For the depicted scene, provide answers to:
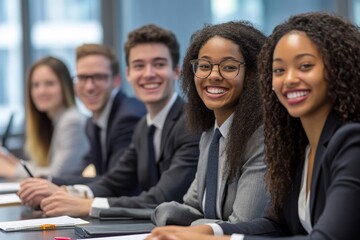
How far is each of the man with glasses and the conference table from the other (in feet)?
2.77

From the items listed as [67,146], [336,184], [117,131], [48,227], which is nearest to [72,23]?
[67,146]

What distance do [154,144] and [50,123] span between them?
147 cm

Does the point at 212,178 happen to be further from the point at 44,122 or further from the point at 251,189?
the point at 44,122

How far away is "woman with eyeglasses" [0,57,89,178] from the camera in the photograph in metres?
4.67

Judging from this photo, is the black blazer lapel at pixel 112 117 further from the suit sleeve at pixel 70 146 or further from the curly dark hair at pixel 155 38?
the curly dark hair at pixel 155 38

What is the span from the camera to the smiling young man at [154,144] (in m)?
3.23

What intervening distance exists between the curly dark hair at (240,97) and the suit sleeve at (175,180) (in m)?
0.34

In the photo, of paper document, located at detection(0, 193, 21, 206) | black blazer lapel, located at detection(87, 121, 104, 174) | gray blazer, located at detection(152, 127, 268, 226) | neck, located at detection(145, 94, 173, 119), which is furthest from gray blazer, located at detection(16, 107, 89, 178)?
gray blazer, located at detection(152, 127, 268, 226)

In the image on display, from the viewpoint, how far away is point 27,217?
10.1 feet

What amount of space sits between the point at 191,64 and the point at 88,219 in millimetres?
705

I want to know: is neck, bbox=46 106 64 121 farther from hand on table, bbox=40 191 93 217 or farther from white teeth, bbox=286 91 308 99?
white teeth, bbox=286 91 308 99

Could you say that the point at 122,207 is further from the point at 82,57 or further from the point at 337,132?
the point at 82,57

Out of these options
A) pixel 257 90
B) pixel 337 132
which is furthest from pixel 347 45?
pixel 257 90

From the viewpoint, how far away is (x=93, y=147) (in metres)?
4.34
